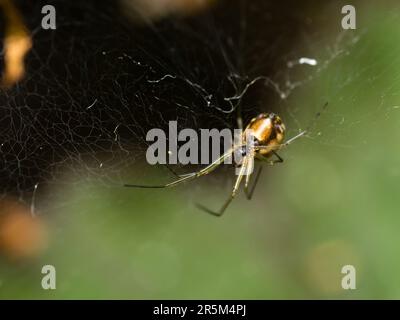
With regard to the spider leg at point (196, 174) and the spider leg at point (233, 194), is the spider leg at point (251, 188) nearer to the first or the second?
the spider leg at point (233, 194)

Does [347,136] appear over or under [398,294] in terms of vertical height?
over

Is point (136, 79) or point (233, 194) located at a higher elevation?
point (136, 79)

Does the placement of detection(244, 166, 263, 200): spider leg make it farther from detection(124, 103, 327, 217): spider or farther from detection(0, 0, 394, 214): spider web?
detection(0, 0, 394, 214): spider web

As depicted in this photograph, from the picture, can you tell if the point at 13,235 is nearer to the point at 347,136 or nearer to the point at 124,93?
the point at 124,93

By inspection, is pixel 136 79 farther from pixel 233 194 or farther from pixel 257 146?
pixel 233 194

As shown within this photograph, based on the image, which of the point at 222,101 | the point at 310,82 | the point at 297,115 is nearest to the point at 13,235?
the point at 222,101

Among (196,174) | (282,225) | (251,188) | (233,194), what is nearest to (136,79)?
(196,174)
